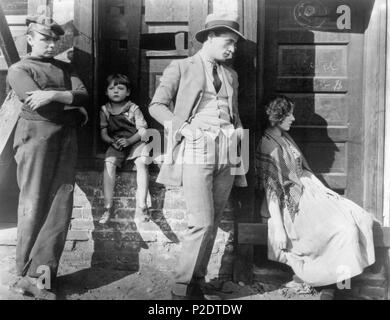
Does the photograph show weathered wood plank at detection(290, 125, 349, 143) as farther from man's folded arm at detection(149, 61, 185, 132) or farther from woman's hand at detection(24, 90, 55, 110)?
woman's hand at detection(24, 90, 55, 110)

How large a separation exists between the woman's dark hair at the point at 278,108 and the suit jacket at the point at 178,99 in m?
0.45

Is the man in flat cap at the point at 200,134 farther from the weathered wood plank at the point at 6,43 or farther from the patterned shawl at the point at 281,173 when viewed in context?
the weathered wood plank at the point at 6,43

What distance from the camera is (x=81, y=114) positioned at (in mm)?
3957

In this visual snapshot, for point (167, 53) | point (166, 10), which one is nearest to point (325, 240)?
point (167, 53)

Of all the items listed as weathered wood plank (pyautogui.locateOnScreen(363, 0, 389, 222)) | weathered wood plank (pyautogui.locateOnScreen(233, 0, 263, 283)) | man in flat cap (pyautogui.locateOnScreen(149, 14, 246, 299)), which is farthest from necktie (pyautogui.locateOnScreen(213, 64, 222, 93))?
weathered wood plank (pyautogui.locateOnScreen(363, 0, 389, 222))

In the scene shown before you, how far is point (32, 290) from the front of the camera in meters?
3.54

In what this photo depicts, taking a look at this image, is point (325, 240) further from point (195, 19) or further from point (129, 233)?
point (195, 19)

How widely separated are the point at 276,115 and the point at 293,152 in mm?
349

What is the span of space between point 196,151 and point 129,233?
1173 mm

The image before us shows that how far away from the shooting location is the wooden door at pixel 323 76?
4352mm

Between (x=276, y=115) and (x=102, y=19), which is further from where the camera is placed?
(x=102, y=19)

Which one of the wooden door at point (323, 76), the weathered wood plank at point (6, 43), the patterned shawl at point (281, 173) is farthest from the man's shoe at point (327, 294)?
the weathered wood plank at point (6, 43)
